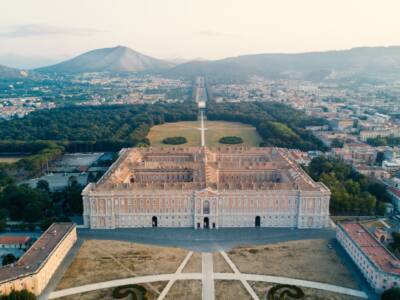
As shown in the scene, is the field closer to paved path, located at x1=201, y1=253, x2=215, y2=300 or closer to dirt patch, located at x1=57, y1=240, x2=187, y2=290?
dirt patch, located at x1=57, y1=240, x2=187, y2=290

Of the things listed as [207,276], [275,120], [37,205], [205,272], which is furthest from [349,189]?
[275,120]

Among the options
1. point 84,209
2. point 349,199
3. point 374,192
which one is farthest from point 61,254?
point 374,192

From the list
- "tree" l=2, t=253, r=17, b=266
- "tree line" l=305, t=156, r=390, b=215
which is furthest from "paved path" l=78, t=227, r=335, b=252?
"tree" l=2, t=253, r=17, b=266

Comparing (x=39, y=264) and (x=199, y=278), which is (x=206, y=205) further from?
(x=39, y=264)

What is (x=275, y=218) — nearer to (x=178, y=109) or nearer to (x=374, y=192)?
(x=374, y=192)

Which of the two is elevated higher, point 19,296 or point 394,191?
point 19,296

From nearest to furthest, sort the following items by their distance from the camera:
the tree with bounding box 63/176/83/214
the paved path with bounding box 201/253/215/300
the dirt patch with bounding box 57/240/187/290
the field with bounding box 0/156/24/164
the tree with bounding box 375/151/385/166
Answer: the paved path with bounding box 201/253/215/300
the dirt patch with bounding box 57/240/187/290
the tree with bounding box 63/176/83/214
the tree with bounding box 375/151/385/166
the field with bounding box 0/156/24/164
